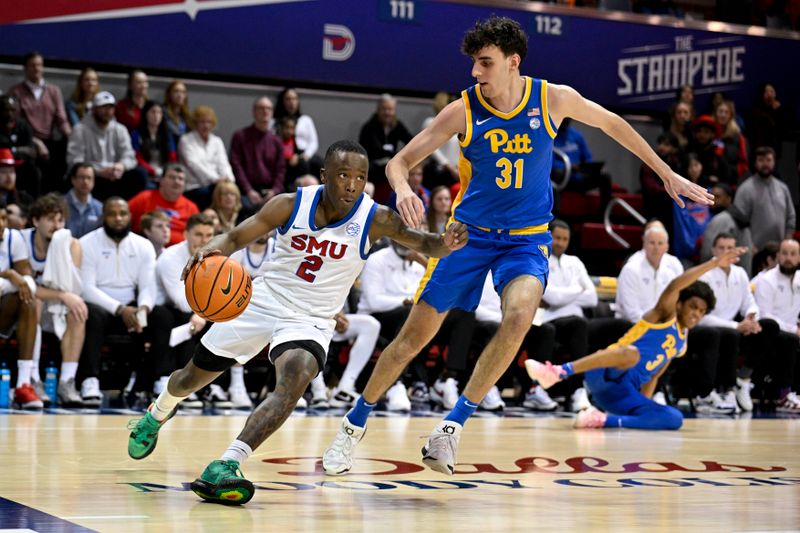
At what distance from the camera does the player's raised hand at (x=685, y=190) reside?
5387mm

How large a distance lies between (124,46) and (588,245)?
5375 mm

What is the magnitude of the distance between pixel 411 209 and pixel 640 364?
4.63 m

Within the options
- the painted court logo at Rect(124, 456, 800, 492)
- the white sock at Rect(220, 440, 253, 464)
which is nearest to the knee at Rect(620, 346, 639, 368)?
the painted court logo at Rect(124, 456, 800, 492)

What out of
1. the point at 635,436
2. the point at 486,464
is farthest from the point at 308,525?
the point at 635,436

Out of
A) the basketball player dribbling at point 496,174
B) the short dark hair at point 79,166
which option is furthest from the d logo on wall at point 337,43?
the basketball player dribbling at point 496,174

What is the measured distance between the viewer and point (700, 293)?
922 cm

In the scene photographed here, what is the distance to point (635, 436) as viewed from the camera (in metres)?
8.48

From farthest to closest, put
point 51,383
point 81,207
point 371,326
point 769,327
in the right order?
point 769,327
point 81,207
point 371,326
point 51,383

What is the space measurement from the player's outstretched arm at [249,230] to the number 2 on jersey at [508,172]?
97 cm

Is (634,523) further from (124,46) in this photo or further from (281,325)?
(124,46)

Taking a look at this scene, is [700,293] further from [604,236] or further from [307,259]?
[307,259]

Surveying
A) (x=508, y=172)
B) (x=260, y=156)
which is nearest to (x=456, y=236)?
(x=508, y=172)

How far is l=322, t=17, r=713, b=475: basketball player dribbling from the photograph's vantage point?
5.52 meters

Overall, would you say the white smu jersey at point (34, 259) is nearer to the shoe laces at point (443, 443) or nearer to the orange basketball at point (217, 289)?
the orange basketball at point (217, 289)
